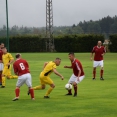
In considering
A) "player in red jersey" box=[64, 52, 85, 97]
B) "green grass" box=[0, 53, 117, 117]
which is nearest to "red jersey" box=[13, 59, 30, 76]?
"green grass" box=[0, 53, 117, 117]

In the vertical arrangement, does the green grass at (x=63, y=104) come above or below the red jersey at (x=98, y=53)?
below

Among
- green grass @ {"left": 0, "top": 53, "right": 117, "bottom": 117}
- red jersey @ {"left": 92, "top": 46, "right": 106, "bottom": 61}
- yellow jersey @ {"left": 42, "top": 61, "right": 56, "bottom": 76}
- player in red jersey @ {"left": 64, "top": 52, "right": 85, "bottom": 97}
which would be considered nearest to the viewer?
green grass @ {"left": 0, "top": 53, "right": 117, "bottom": 117}

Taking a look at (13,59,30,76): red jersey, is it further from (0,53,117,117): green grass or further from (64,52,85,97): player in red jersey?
(64,52,85,97): player in red jersey

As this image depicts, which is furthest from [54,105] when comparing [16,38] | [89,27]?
[89,27]

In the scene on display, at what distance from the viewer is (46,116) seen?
13.4 meters

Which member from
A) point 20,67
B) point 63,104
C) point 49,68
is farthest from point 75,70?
point 63,104

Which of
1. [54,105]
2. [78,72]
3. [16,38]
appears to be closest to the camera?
[54,105]

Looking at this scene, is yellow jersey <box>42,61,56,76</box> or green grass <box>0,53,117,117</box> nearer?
green grass <box>0,53,117,117</box>

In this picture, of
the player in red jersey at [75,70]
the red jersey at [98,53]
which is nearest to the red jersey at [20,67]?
the player in red jersey at [75,70]

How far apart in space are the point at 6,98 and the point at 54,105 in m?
2.82

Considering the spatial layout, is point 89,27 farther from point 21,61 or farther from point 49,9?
point 21,61

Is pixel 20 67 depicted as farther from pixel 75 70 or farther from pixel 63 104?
pixel 75 70

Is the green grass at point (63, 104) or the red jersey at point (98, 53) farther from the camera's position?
the red jersey at point (98, 53)

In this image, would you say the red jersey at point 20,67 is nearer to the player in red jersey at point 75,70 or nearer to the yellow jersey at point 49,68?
the yellow jersey at point 49,68
